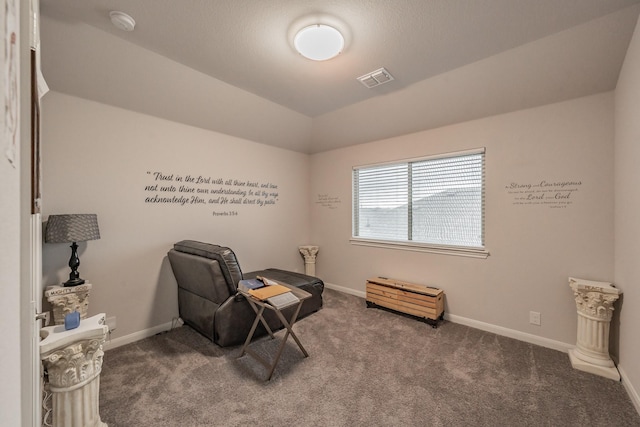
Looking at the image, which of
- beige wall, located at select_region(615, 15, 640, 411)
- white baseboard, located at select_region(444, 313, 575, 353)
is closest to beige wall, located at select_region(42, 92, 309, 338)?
white baseboard, located at select_region(444, 313, 575, 353)

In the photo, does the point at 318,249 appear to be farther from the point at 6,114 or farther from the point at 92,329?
the point at 6,114

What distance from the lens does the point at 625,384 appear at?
1.91 meters

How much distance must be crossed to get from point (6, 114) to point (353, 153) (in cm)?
378

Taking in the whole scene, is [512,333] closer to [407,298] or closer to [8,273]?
[407,298]

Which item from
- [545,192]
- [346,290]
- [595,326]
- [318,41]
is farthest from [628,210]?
[346,290]

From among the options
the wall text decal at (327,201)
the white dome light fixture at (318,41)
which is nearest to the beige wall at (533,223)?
the wall text decal at (327,201)

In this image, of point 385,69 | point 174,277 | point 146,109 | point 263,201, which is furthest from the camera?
point 263,201

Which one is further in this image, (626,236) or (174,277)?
(174,277)

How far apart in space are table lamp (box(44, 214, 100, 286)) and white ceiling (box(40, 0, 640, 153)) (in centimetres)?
113

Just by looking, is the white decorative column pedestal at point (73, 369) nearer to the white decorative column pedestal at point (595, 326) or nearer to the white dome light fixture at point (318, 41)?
the white dome light fixture at point (318, 41)

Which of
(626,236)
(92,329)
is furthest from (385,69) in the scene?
(92,329)

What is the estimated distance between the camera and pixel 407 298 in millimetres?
3137

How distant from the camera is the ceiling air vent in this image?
253 centimetres

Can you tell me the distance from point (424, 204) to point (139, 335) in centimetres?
358
